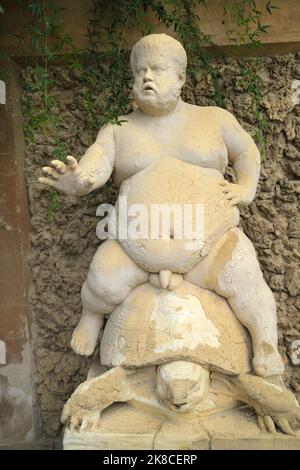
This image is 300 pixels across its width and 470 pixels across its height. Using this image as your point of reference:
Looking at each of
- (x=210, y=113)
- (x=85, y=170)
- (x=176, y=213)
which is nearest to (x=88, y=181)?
(x=85, y=170)

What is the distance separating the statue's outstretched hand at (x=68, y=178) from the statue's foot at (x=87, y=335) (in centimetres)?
43

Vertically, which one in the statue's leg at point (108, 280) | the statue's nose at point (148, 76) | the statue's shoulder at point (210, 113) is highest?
the statue's nose at point (148, 76)

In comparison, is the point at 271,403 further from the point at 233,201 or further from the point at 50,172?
the point at 50,172

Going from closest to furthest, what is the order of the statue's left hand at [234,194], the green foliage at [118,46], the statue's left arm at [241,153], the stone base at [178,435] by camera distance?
the stone base at [178,435] → the statue's left hand at [234,194] → the statue's left arm at [241,153] → the green foliage at [118,46]

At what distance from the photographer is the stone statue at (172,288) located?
72.1 inches

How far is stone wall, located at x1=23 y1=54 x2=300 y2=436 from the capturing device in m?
2.61

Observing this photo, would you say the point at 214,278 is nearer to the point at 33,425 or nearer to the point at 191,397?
the point at 191,397

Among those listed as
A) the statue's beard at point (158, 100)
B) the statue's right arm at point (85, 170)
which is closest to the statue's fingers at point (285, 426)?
the statue's right arm at point (85, 170)

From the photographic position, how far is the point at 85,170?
6.43 ft

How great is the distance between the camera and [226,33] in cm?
251

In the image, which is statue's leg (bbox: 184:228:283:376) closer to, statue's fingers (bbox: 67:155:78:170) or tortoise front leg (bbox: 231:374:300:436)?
tortoise front leg (bbox: 231:374:300:436)

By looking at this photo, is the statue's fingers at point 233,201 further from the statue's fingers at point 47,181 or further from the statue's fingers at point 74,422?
the statue's fingers at point 74,422

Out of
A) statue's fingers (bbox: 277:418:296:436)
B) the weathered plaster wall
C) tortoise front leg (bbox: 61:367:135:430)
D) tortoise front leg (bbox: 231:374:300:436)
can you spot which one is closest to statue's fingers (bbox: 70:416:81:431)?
tortoise front leg (bbox: 61:367:135:430)

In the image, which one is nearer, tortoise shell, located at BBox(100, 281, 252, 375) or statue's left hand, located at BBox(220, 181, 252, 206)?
tortoise shell, located at BBox(100, 281, 252, 375)
